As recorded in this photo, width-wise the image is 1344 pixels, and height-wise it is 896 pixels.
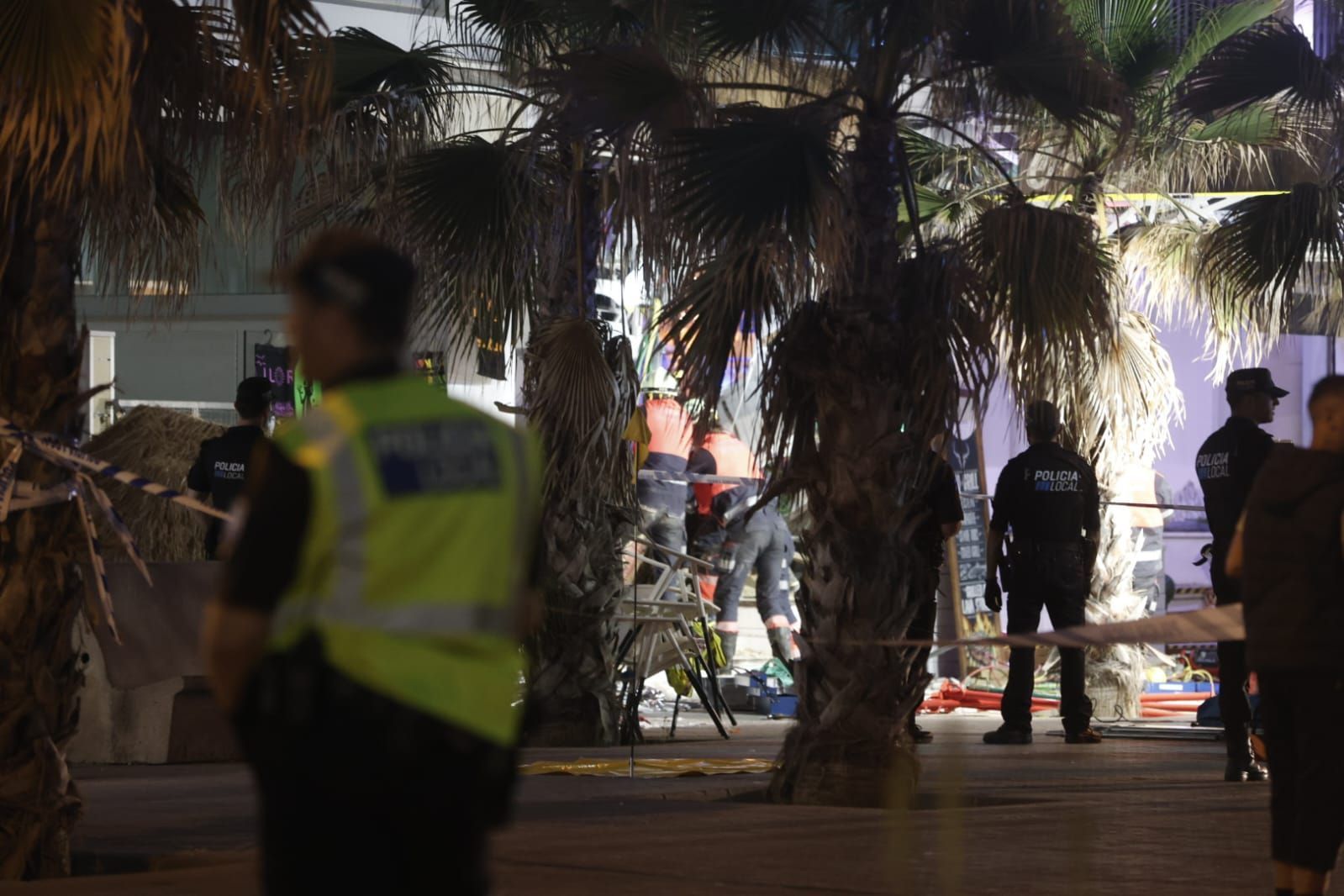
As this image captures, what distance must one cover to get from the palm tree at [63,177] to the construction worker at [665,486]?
11227 mm

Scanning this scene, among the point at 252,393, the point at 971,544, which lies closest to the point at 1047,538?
the point at 252,393

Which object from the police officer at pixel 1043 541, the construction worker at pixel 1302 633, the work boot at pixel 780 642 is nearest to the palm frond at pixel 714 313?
the construction worker at pixel 1302 633

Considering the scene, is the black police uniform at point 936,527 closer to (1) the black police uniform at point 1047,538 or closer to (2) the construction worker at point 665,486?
(1) the black police uniform at point 1047,538

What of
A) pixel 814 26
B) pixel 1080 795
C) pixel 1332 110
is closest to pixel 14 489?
pixel 814 26

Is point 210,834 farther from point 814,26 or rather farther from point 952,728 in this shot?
point 952,728

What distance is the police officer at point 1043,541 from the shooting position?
41.5 feet

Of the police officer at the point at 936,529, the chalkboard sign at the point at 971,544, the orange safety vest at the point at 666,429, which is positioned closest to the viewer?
the police officer at the point at 936,529

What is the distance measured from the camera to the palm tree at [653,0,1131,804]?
880 centimetres

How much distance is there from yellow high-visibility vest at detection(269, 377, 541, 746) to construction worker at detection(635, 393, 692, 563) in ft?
49.0

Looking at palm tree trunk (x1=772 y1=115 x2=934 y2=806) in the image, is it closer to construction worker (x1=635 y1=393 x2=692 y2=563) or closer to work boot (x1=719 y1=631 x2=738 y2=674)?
construction worker (x1=635 y1=393 x2=692 y2=563)

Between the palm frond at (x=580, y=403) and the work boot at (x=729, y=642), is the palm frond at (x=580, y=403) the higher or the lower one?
the higher one

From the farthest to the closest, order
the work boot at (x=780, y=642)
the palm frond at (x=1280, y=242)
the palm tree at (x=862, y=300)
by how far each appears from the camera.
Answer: the work boot at (x=780, y=642) → the palm frond at (x=1280, y=242) → the palm tree at (x=862, y=300)

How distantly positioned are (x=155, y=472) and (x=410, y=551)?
418 inches

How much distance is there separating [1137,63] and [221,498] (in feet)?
27.1
